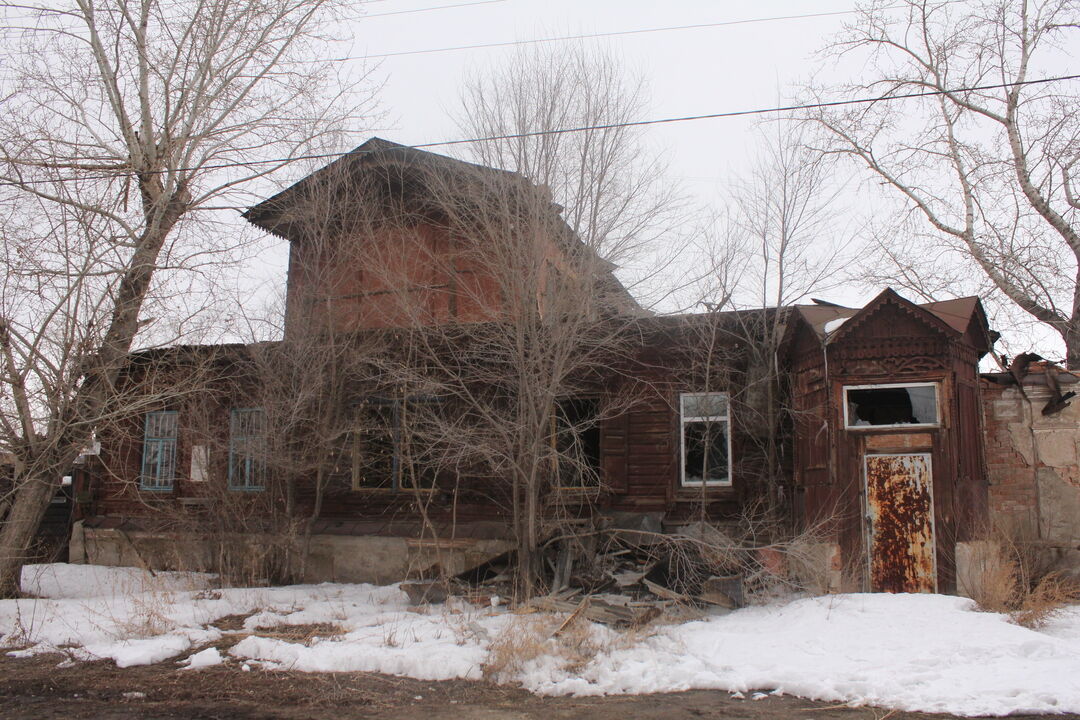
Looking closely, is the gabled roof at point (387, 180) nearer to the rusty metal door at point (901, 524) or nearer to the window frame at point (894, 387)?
the window frame at point (894, 387)

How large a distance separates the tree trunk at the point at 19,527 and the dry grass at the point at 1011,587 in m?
12.2

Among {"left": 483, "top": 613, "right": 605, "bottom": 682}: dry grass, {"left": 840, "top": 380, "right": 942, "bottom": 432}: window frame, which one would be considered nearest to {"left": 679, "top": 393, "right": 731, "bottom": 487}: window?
{"left": 840, "top": 380, "right": 942, "bottom": 432}: window frame

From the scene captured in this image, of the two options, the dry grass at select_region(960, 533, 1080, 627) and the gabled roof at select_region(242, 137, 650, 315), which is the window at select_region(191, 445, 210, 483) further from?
the dry grass at select_region(960, 533, 1080, 627)

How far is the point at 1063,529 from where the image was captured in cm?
1273

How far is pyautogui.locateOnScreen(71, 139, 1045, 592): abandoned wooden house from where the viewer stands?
1140 centimetres

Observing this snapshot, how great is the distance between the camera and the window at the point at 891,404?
37.9 ft

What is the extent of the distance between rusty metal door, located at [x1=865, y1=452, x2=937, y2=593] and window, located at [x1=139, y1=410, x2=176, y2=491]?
12637 mm

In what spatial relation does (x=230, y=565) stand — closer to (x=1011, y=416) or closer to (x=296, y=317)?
(x=296, y=317)

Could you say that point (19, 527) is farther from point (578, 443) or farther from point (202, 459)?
point (578, 443)

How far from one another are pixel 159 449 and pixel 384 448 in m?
5.02

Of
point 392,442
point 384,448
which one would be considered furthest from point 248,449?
point 384,448

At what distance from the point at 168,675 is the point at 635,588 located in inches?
224

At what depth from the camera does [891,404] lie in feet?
45.1

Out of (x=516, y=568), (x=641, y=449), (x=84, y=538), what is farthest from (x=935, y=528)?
(x=84, y=538)
